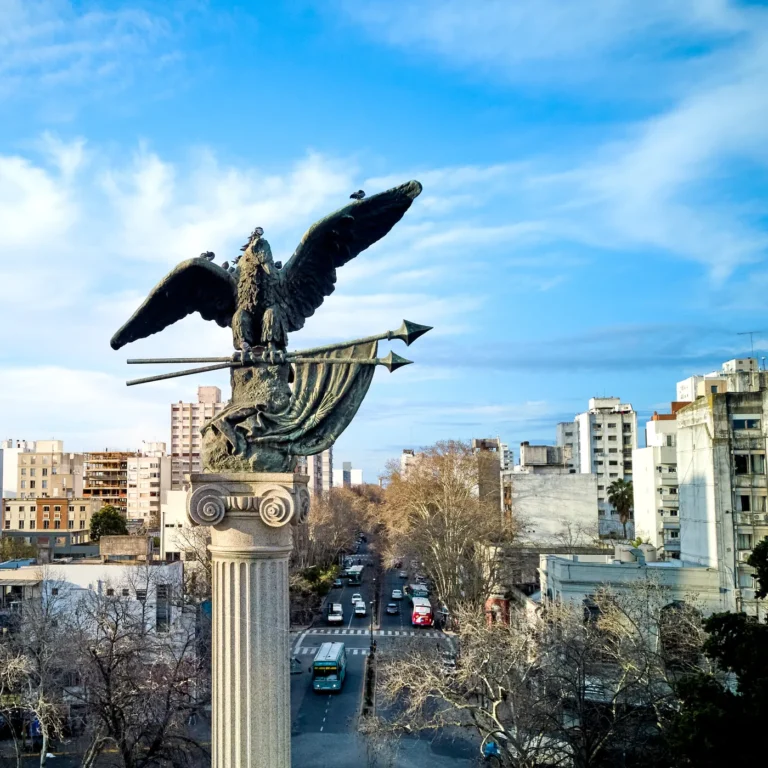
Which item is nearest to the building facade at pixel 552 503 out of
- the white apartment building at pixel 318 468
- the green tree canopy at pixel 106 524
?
the green tree canopy at pixel 106 524

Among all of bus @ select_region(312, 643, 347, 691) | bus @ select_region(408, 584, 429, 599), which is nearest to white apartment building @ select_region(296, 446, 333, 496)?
bus @ select_region(408, 584, 429, 599)

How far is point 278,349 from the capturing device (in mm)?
9641

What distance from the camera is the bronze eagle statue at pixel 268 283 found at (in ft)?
31.0

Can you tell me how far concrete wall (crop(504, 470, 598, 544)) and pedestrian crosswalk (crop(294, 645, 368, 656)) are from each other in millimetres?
14724

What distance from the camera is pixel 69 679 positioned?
2822 centimetres

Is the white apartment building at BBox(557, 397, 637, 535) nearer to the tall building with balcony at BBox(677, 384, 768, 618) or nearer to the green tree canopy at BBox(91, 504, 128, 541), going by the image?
the green tree canopy at BBox(91, 504, 128, 541)

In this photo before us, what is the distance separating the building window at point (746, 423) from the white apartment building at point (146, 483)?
A: 87177 millimetres

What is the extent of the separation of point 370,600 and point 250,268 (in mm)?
56154

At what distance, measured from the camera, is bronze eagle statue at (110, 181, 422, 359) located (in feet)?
31.0

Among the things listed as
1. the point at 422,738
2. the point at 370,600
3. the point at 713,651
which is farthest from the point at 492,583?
the point at 713,651

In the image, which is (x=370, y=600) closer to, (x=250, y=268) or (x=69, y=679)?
(x=69, y=679)

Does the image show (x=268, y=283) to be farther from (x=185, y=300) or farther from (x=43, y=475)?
(x=43, y=475)

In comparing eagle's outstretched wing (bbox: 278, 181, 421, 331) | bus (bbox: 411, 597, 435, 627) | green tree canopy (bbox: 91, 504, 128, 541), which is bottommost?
bus (bbox: 411, 597, 435, 627)

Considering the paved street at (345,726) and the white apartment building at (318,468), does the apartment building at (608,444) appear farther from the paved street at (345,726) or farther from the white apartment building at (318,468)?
the white apartment building at (318,468)
